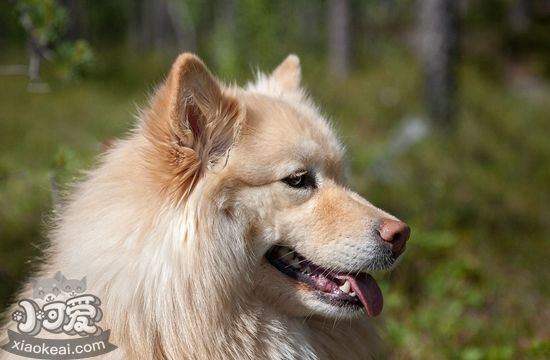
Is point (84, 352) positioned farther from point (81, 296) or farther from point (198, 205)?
point (198, 205)

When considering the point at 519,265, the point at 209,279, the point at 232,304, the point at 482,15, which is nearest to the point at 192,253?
the point at 209,279

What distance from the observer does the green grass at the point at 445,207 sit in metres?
4.52

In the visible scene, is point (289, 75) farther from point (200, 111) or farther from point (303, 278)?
point (303, 278)

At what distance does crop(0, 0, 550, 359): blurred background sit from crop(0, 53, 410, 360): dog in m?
0.51

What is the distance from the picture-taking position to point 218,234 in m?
2.43

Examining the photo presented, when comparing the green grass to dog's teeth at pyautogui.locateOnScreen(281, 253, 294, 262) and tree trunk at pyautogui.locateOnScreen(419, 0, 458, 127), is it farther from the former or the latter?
dog's teeth at pyautogui.locateOnScreen(281, 253, 294, 262)

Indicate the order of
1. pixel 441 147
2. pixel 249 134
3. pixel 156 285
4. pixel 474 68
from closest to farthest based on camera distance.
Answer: pixel 156 285, pixel 249 134, pixel 441 147, pixel 474 68

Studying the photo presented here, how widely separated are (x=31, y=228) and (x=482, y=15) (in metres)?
24.9

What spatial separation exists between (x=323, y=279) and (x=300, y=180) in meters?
0.45

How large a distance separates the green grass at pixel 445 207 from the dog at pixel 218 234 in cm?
62

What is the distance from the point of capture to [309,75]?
16.7 m

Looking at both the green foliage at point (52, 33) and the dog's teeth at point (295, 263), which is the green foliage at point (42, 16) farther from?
the dog's teeth at point (295, 263)

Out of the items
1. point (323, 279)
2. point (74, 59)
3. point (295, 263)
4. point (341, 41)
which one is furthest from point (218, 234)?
point (341, 41)

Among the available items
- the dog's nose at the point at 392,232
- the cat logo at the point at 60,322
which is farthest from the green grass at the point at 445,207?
the dog's nose at the point at 392,232
